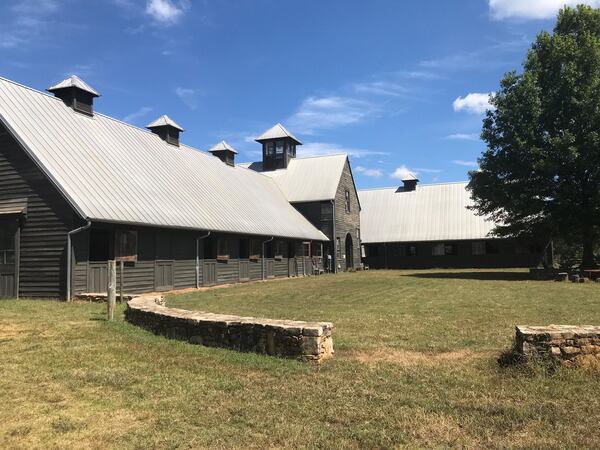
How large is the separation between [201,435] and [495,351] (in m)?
5.36

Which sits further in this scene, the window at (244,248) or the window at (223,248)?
the window at (244,248)

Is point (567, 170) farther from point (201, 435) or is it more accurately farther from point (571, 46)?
point (201, 435)

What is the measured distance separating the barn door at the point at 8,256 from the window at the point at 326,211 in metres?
24.7

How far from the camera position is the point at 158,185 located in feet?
76.5

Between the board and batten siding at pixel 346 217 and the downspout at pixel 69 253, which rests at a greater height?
the board and batten siding at pixel 346 217

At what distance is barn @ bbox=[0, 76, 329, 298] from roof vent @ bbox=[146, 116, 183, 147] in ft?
0.21

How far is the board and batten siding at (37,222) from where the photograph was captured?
17.4m

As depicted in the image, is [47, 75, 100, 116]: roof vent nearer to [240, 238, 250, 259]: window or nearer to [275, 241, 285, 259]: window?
[240, 238, 250, 259]: window

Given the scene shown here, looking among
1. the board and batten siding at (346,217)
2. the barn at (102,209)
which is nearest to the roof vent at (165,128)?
the barn at (102,209)

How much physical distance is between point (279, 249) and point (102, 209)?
15.9 meters

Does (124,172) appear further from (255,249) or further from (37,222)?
(255,249)

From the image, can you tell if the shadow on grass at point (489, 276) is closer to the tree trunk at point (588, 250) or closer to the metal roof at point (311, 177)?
the tree trunk at point (588, 250)

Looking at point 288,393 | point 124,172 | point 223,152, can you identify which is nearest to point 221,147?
point 223,152

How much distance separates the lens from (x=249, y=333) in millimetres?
8734
